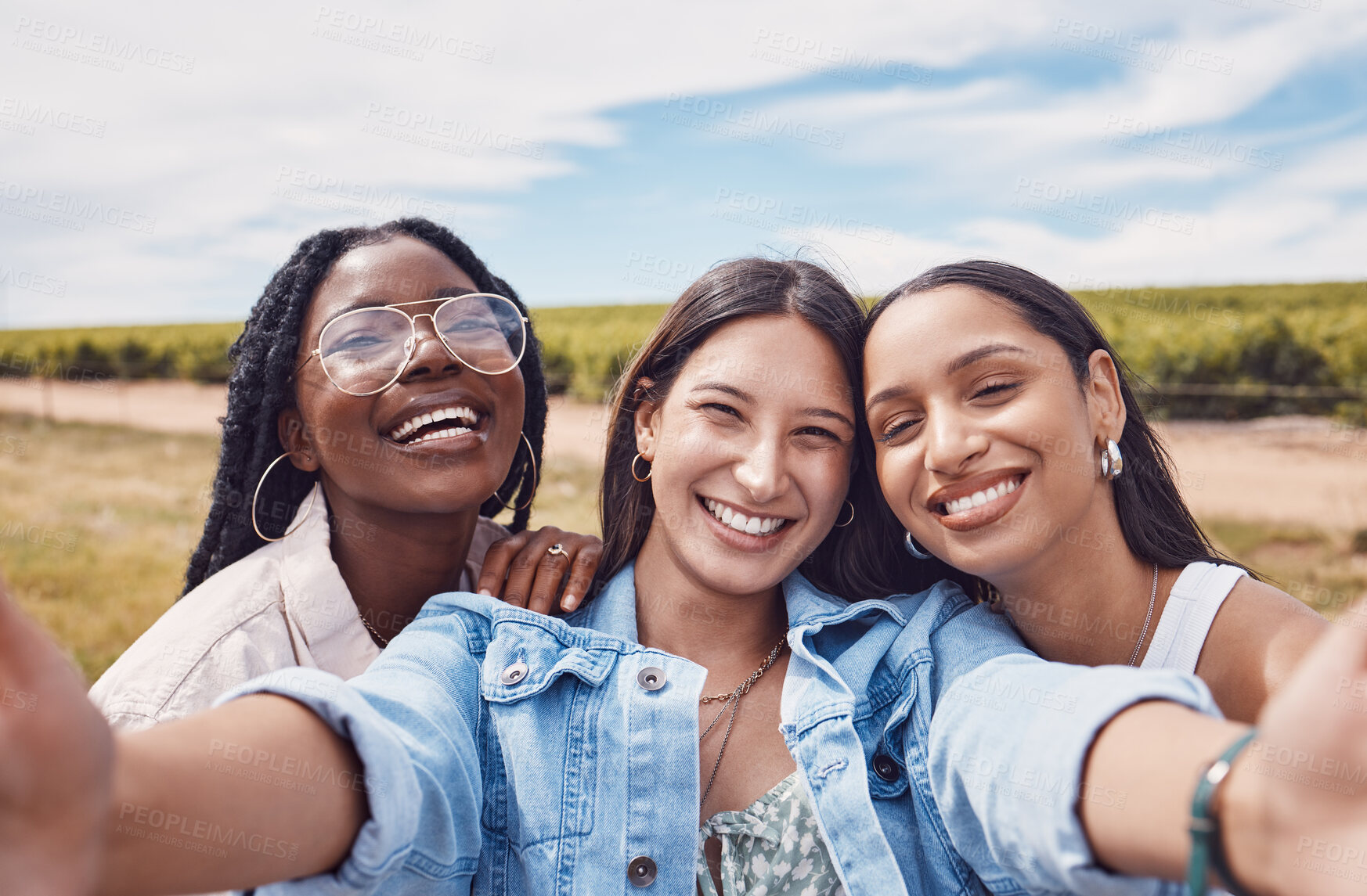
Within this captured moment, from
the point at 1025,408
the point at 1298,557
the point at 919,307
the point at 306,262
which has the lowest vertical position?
the point at 1298,557

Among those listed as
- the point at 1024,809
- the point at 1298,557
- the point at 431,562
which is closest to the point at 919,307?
the point at 1024,809

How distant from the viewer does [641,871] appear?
2268 millimetres

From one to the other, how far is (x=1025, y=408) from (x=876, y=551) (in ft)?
2.49

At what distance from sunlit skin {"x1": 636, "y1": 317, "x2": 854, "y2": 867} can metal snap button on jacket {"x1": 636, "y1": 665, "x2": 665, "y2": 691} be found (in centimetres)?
30

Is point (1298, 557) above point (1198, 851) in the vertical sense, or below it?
below

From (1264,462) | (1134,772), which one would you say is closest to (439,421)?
(1134,772)

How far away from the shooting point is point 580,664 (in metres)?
A: 2.50

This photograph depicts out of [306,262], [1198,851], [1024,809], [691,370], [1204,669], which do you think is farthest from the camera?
[306,262]

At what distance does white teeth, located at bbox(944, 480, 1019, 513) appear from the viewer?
8.17 ft

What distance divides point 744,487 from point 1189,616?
1180mm

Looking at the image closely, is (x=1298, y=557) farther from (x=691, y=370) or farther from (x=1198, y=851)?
(x=1198, y=851)

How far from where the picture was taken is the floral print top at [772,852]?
2350 mm

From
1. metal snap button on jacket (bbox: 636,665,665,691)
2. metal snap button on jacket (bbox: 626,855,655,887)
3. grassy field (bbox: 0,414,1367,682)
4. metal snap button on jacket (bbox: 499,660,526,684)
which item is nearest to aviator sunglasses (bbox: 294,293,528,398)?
metal snap button on jacket (bbox: 499,660,526,684)

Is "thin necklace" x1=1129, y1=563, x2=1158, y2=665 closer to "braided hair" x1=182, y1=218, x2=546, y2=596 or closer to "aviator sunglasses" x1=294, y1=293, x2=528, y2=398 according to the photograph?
"aviator sunglasses" x1=294, y1=293, x2=528, y2=398
